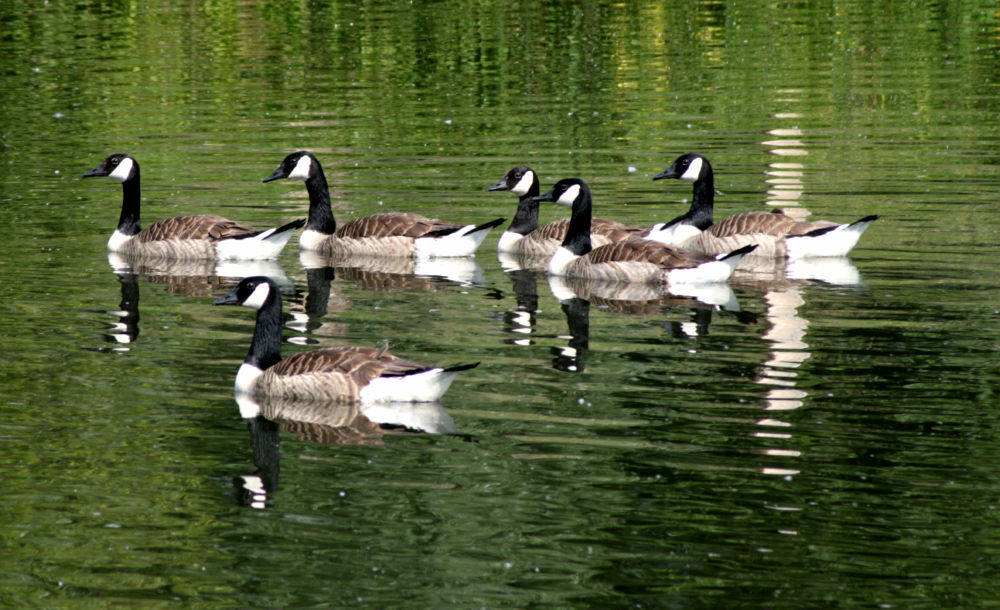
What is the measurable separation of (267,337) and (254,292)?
0.55 metres

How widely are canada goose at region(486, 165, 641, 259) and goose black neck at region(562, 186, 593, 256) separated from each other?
62 cm

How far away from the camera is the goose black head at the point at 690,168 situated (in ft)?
65.4

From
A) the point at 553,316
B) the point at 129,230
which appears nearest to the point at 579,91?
the point at 129,230

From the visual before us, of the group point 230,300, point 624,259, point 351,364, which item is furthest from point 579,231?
point 351,364

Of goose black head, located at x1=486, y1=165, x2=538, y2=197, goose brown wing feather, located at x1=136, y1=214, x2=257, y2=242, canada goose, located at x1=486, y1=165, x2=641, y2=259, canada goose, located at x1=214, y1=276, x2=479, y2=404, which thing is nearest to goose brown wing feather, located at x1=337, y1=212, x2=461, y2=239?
canada goose, located at x1=486, y1=165, x2=641, y2=259

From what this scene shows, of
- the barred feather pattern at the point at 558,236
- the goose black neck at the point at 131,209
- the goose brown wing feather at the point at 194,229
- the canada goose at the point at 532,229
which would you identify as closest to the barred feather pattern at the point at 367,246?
the goose brown wing feather at the point at 194,229

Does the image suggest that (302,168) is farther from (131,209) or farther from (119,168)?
(119,168)

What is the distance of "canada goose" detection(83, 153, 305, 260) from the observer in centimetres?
1931

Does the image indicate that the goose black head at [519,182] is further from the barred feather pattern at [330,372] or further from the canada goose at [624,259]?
the barred feather pattern at [330,372]

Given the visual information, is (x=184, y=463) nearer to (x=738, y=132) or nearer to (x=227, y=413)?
(x=227, y=413)

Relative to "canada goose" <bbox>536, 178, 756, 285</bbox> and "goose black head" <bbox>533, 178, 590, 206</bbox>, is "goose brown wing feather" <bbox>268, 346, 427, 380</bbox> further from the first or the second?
"goose black head" <bbox>533, 178, 590, 206</bbox>

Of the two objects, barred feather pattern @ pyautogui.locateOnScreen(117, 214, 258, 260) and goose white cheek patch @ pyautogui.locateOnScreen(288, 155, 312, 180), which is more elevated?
goose white cheek patch @ pyautogui.locateOnScreen(288, 155, 312, 180)

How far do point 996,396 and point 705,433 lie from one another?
9.21ft

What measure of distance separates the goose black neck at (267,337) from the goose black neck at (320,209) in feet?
25.6
